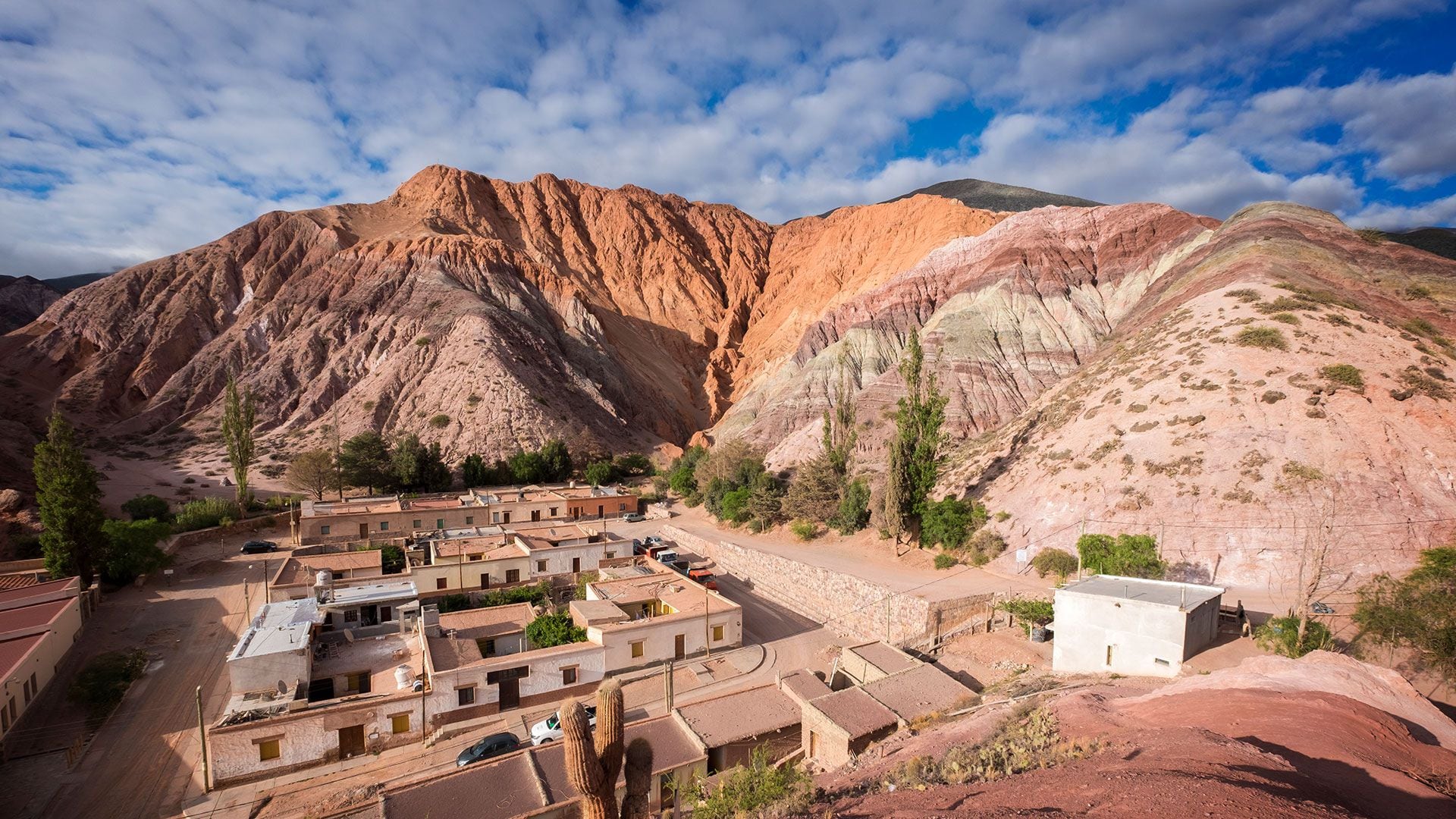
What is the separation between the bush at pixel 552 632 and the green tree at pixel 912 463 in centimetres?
1627

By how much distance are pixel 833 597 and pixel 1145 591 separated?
12.3 metres

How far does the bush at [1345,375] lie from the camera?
27.0 m

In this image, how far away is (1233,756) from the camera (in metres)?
7.92

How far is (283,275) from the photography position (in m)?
78.5

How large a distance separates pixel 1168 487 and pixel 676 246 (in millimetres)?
95018

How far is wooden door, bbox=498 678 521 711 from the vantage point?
18953 mm

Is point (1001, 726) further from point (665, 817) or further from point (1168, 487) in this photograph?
point (1168, 487)

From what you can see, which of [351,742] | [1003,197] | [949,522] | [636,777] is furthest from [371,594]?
[1003,197]

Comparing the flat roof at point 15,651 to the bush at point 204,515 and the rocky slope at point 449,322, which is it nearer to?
the bush at point 204,515

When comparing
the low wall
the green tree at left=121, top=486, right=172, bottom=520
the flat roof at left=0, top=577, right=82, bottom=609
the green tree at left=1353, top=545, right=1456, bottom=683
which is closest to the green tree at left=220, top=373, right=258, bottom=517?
the green tree at left=121, top=486, right=172, bottom=520

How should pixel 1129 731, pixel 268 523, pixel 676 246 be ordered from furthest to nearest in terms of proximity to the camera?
1. pixel 676 246
2. pixel 268 523
3. pixel 1129 731

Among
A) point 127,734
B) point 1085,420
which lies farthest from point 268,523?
point 1085,420

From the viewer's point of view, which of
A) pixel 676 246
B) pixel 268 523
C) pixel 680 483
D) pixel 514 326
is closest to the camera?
pixel 268 523

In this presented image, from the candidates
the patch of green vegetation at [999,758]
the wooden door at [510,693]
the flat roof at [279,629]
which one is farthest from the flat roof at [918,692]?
the flat roof at [279,629]
